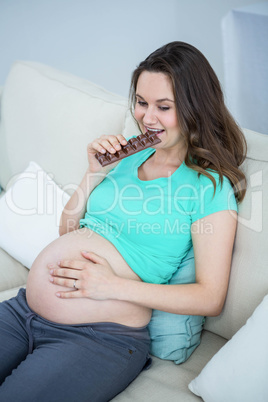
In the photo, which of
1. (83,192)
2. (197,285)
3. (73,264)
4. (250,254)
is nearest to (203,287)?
(197,285)

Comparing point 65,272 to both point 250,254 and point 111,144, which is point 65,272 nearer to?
point 111,144

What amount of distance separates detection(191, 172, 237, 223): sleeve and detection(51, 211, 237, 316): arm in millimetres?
23

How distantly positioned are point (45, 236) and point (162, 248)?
2.36 feet

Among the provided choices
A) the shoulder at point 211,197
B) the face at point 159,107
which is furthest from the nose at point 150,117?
the shoulder at point 211,197

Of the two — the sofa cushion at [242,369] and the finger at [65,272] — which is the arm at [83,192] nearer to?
the finger at [65,272]

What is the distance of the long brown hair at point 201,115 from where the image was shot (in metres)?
1.51

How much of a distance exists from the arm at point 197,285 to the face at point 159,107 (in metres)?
0.33

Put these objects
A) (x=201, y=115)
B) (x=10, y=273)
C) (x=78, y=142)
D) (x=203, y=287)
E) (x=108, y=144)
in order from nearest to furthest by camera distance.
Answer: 1. (x=203, y=287)
2. (x=201, y=115)
3. (x=108, y=144)
4. (x=10, y=273)
5. (x=78, y=142)

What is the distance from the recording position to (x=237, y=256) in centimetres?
153

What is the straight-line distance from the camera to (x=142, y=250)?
1.56 meters

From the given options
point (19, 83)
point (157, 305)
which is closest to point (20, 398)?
point (157, 305)

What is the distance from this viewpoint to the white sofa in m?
1.41

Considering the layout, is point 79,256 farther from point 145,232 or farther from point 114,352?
point 114,352

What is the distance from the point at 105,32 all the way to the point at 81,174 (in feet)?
6.27
